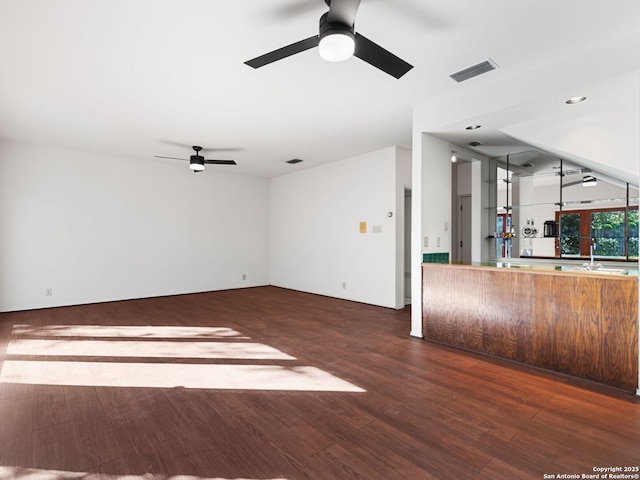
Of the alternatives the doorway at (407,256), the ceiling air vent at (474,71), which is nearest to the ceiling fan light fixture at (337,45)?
the ceiling air vent at (474,71)

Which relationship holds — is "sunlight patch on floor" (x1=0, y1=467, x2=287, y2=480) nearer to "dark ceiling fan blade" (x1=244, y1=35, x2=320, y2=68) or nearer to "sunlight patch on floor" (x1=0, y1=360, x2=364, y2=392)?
"sunlight patch on floor" (x1=0, y1=360, x2=364, y2=392)

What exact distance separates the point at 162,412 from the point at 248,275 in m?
5.95

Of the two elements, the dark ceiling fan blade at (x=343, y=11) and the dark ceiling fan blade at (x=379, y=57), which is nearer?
the dark ceiling fan blade at (x=343, y=11)

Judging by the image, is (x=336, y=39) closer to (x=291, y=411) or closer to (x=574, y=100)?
(x=291, y=411)

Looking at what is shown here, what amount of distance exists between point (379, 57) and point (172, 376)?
309 centimetres

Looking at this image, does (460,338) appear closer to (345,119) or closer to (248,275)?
(345,119)

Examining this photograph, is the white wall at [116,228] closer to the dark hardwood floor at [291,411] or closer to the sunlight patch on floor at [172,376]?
the dark hardwood floor at [291,411]

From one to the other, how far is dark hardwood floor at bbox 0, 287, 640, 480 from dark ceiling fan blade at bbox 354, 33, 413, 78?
2432 millimetres

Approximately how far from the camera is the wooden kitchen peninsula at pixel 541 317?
2738 mm

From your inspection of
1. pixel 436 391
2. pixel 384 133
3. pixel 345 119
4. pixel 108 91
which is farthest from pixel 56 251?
pixel 436 391

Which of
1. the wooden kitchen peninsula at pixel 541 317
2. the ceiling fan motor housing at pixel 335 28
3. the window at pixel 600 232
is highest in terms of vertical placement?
the ceiling fan motor housing at pixel 335 28

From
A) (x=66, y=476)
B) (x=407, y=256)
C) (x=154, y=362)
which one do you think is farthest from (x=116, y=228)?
(x=407, y=256)

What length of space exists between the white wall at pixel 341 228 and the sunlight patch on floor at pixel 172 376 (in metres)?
3.16

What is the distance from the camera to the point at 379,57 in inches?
88.1
